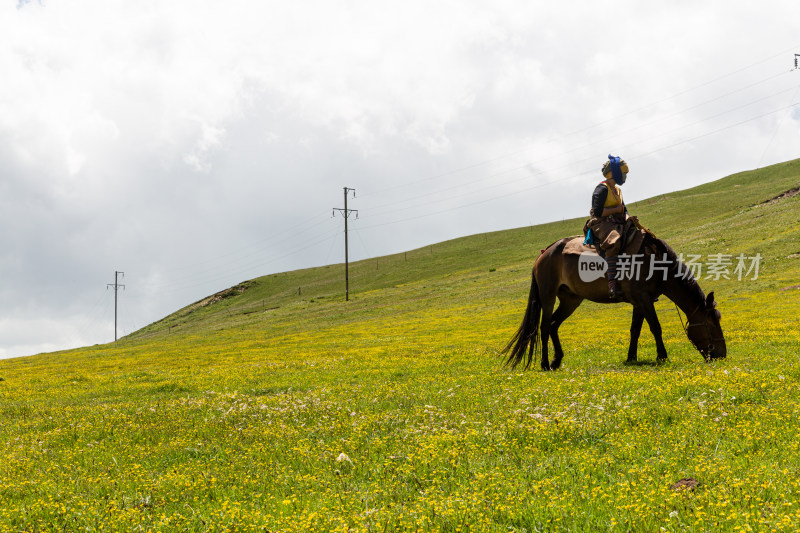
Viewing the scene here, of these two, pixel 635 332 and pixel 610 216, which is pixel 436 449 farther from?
pixel 610 216

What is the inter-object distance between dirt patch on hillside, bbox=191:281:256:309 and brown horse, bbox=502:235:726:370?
11188 centimetres

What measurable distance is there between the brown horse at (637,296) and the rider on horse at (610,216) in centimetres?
49

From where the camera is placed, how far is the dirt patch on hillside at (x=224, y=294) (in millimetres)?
120312

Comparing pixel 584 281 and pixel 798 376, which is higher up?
pixel 584 281

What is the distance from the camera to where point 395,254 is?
441 feet

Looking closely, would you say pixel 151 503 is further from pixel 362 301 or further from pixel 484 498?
pixel 362 301

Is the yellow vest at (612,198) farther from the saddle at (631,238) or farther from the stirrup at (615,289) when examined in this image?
the stirrup at (615,289)

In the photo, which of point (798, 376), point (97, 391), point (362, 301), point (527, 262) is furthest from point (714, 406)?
point (527, 262)

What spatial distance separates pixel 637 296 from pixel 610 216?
2436 millimetres

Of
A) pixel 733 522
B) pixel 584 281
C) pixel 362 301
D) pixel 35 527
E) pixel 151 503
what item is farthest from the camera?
Result: pixel 362 301

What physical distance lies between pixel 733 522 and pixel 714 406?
13.8 feet

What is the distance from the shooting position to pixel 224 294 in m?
123

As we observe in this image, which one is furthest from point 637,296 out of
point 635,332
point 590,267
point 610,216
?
point 610,216

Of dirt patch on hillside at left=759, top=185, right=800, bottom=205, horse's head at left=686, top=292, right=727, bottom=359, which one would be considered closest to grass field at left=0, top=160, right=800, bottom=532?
horse's head at left=686, top=292, right=727, bottom=359
